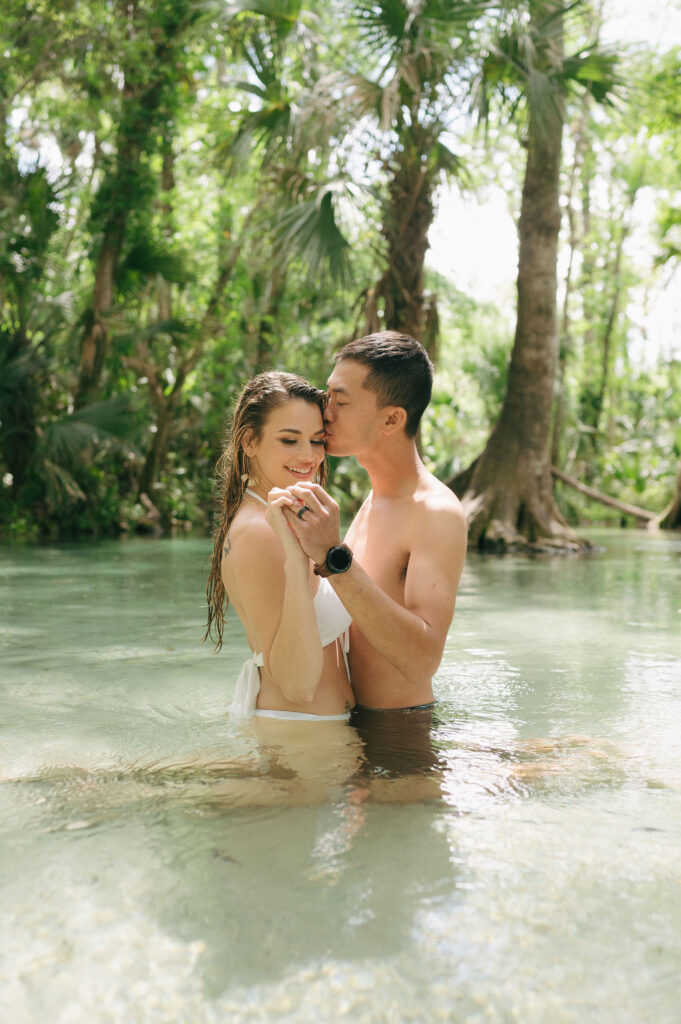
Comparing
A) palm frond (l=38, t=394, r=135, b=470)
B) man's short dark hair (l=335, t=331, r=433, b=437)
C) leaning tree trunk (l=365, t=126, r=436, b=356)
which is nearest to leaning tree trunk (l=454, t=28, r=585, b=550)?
leaning tree trunk (l=365, t=126, r=436, b=356)

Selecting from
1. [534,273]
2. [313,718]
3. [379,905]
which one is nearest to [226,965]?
[379,905]

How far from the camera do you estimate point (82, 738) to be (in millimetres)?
Result: 3361

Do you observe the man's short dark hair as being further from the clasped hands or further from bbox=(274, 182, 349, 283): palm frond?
bbox=(274, 182, 349, 283): palm frond

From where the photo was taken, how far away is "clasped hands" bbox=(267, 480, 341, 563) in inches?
103

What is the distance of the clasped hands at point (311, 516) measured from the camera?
8.59 ft

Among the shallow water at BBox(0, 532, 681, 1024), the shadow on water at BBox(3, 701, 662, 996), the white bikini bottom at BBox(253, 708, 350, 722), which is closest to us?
the shallow water at BBox(0, 532, 681, 1024)

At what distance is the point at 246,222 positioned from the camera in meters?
19.4

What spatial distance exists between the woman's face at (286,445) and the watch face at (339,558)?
0.45 meters

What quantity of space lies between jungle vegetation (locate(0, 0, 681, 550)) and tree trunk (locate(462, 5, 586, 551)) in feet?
0.09

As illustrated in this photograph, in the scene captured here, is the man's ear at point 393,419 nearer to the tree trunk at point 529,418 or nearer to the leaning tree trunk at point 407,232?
the leaning tree trunk at point 407,232

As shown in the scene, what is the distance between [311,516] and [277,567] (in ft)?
1.07

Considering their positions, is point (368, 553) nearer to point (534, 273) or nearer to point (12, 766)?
point (12, 766)

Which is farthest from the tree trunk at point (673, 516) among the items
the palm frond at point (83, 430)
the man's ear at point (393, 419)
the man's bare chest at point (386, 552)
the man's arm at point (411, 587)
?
the man's arm at point (411, 587)

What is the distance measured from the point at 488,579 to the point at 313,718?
20.9 feet
